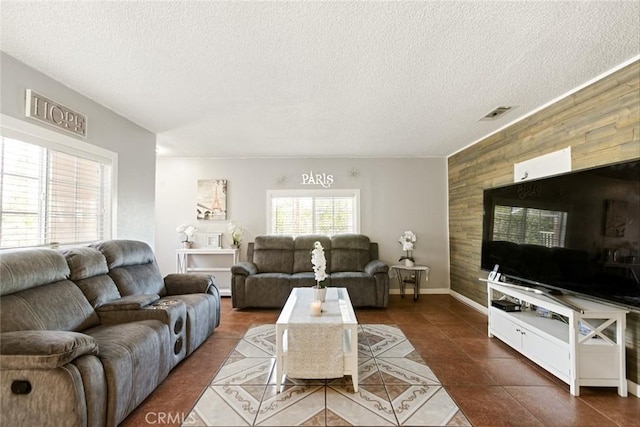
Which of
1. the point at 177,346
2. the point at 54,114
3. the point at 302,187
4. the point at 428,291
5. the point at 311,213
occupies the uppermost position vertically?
the point at 54,114

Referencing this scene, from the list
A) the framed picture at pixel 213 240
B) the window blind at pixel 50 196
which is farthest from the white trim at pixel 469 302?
the window blind at pixel 50 196

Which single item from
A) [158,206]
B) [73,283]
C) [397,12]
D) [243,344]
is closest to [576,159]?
[397,12]

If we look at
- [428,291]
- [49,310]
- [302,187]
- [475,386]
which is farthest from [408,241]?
[49,310]

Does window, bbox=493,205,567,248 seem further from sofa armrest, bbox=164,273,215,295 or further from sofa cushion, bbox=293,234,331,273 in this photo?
sofa armrest, bbox=164,273,215,295

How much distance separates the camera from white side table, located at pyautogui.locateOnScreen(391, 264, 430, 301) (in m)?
4.72

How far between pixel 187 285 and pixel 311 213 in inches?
101

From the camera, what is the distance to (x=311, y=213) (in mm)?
5273

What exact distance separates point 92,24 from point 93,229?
80.0 inches

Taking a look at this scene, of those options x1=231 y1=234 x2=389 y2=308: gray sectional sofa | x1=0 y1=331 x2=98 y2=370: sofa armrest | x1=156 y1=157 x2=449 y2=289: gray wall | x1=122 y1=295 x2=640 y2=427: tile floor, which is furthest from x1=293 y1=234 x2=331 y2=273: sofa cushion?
x1=0 y1=331 x2=98 y2=370: sofa armrest

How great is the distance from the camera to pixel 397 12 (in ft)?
5.41

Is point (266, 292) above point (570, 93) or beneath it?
beneath

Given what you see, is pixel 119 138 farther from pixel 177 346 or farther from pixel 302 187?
pixel 302 187

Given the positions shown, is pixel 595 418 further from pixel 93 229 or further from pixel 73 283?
pixel 93 229

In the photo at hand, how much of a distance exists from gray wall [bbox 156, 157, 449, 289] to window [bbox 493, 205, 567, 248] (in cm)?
200
